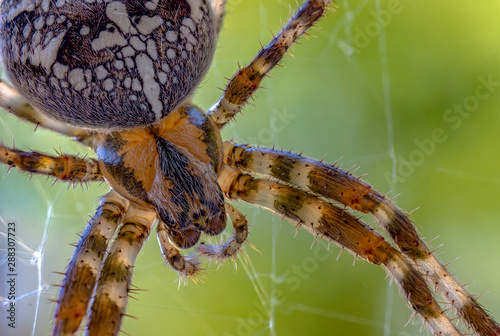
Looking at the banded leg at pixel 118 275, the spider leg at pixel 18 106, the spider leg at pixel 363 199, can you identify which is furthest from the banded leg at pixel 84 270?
the spider leg at pixel 363 199

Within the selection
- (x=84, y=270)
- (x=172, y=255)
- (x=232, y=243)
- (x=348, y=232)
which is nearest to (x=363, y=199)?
(x=348, y=232)

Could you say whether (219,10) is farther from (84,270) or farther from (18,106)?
(84,270)

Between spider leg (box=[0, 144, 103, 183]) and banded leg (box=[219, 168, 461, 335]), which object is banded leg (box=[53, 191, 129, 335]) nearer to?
spider leg (box=[0, 144, 103, 183])

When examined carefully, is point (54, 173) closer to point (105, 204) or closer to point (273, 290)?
point (105, 204)

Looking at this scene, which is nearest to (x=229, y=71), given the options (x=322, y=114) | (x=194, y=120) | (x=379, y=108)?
(x=322, y=114)

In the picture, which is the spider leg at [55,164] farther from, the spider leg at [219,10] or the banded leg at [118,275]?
the spider leg at [219,10]

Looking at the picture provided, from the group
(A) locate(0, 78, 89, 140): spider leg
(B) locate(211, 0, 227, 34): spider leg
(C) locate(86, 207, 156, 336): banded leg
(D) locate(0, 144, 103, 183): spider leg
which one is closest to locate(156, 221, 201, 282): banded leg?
(C) locate(86, 207, 156, 336): banded leg
